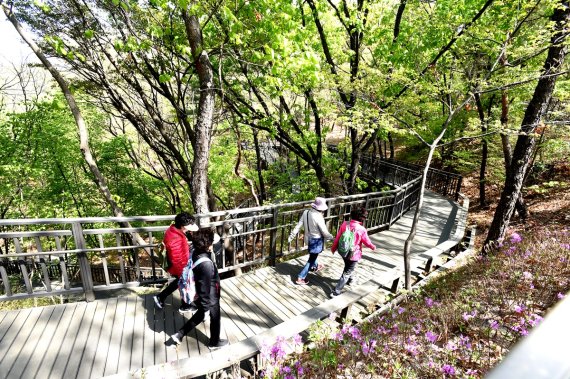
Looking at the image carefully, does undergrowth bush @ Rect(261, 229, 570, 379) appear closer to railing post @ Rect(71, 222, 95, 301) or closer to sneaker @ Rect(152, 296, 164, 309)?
sneaker @ Rect(152, 296, 164, 309)

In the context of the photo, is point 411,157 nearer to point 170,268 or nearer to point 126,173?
point 126,173

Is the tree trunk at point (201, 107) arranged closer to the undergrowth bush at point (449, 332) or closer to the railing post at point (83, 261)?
the railing post at point (83, 261)

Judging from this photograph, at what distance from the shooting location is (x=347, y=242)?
4973 mm

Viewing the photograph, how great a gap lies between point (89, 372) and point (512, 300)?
487 cm

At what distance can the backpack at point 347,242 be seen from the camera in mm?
4973

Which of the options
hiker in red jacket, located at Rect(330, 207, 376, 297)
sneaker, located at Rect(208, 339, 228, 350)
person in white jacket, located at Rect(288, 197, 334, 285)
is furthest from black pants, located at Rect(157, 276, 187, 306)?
hiker in red jacket, located at Rect(330, 207, 376, 297)

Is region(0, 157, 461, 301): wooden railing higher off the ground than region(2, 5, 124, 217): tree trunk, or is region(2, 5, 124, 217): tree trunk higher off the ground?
region(2, 5, 124, 217): tree trunk

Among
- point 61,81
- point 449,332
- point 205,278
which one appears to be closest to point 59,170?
point 61,81

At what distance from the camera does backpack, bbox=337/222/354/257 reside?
4973 millimetres

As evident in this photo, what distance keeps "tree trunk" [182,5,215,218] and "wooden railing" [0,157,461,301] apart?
71 centimetres

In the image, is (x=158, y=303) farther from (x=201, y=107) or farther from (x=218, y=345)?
(x=201, y=107)

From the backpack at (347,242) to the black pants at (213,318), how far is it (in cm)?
235

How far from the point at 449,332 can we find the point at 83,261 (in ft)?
15.8

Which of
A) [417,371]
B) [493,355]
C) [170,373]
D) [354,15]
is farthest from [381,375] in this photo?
[354,15]
